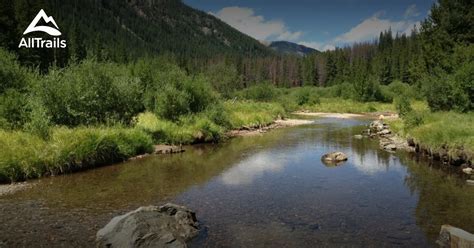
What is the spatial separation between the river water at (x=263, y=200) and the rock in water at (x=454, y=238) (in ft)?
1.10

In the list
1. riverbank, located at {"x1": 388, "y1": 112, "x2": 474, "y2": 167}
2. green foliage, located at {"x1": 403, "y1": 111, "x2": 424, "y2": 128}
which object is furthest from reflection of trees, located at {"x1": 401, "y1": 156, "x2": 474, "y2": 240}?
green foliage, located at {"x1": 403, "y1": 111, "x2": 424, "y2": 128}

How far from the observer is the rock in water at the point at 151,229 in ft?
35.9

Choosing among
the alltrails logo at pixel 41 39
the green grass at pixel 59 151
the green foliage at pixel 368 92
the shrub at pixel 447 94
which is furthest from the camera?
the green foliage at pixel 368 92

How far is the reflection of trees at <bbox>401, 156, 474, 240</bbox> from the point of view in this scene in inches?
543

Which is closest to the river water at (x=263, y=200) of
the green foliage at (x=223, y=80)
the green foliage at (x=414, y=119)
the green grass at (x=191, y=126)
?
the green grass at (x=191, y=126)

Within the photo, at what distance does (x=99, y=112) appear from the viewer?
28156 mm

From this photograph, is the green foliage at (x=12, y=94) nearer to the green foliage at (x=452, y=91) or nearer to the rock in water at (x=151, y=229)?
the rock in water at (x=151, y=229)

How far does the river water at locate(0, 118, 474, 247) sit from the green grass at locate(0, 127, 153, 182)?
95 cm

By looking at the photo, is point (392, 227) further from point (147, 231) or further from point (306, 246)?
point (147, 231)

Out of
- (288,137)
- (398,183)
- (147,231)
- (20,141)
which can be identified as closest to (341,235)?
(147,231)

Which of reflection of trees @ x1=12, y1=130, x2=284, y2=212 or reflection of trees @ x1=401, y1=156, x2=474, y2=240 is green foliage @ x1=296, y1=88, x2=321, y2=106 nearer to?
reflection of trees @ x1=12, y1=130, x2=284, y2=212

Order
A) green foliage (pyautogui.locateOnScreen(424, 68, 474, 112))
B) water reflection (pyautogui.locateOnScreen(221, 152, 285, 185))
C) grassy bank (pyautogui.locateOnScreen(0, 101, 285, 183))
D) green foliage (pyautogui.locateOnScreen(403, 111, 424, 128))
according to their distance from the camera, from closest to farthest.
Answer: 1. grassy bank (pyautogui.locateOnScreen(0, 101, 285, 183))
2. water reflection (pyautogui.locateOnScreen(221, 152, 285, 185))
3. green foliage (pyautogui.locateOnScreen(424, 68, 474, 112))
4. green foliage (pyautogui.locateOnScreen(403, 111, 424, 128))

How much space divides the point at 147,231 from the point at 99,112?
18.8 meters

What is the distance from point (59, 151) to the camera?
20.8 m
